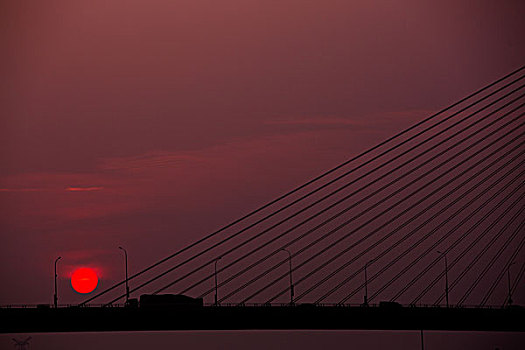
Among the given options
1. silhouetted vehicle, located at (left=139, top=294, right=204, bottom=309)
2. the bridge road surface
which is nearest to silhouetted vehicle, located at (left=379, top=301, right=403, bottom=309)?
the bridge road surface

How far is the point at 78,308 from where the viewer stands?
112000 mm

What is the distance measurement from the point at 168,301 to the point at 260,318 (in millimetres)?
11109

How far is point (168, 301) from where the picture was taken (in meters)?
119

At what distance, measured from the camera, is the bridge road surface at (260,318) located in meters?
109

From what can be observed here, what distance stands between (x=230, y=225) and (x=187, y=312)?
33.1ft

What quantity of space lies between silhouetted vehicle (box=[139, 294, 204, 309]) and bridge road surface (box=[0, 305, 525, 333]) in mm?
1892

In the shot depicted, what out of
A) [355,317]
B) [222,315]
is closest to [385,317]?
[355,317]

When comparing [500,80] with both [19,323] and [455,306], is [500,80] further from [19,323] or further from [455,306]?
[19,323]

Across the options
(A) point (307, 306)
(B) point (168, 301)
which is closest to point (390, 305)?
(A) point (307, 306)

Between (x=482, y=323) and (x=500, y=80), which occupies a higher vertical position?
(x=500, y=80)

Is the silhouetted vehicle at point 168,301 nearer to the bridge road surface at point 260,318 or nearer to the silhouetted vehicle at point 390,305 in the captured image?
the bridge road surface at point 260,318

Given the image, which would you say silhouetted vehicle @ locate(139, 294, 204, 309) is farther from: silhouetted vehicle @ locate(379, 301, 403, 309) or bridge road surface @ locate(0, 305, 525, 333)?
silhouetted vehicle @ locate(379, 301, 403, 309)

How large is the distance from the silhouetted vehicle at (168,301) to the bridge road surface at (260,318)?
74.5 inches

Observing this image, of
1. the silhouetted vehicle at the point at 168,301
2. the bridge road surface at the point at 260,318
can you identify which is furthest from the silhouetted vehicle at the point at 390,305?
the silhouetted vehicle at the point at 168,301
